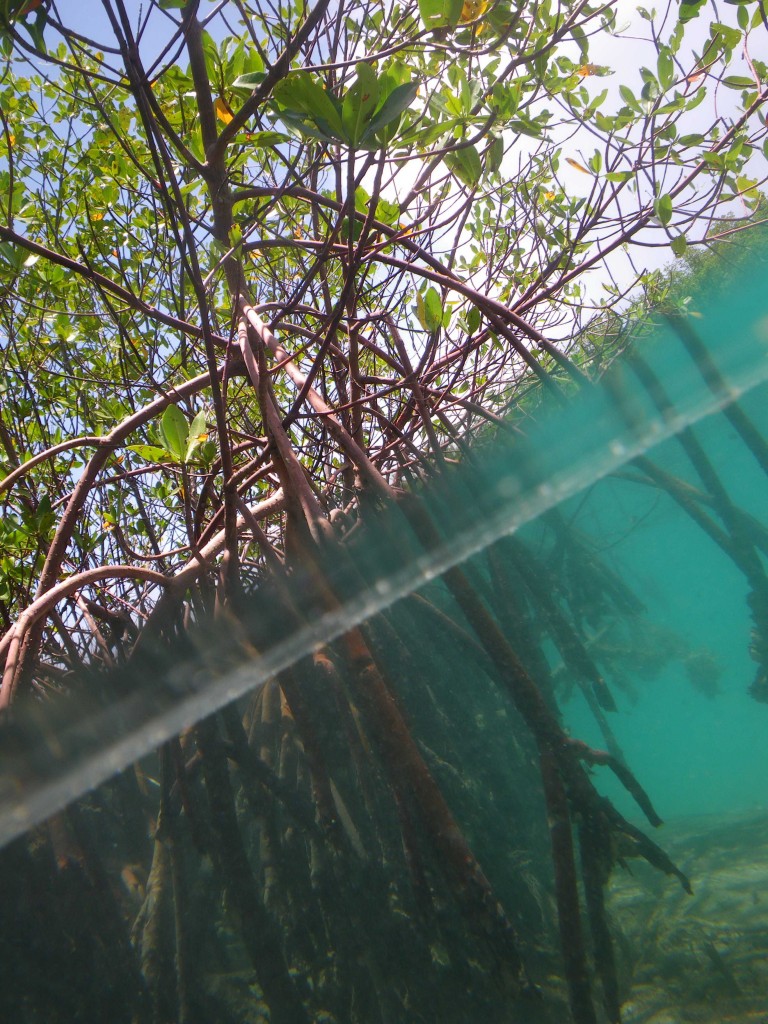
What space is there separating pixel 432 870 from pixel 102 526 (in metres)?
2.17

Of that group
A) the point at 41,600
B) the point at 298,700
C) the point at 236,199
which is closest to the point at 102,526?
the point at 41,600

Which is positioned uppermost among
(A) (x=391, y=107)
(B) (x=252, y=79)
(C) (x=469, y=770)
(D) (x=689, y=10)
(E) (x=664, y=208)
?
(B) (x=252, y=79)

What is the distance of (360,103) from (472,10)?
75 centimetres

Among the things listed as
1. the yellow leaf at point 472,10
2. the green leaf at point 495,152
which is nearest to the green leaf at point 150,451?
the green leaf at point 495,152

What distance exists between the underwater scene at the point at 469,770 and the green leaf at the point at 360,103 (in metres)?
0.68

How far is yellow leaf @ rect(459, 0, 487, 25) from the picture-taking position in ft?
5.09

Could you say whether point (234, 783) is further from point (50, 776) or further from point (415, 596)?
point (415, 596)

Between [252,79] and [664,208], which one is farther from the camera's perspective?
[664,208]

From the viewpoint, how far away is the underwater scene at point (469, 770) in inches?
42.9

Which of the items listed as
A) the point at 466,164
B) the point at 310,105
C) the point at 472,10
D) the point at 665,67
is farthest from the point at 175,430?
the point at 665,67

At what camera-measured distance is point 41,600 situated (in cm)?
166

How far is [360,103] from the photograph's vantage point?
42.6 inches

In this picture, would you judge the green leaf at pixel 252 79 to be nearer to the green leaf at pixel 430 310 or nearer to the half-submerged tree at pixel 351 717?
the half-submerged tree at pixel 351 717

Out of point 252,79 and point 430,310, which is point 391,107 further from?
point 430,310
